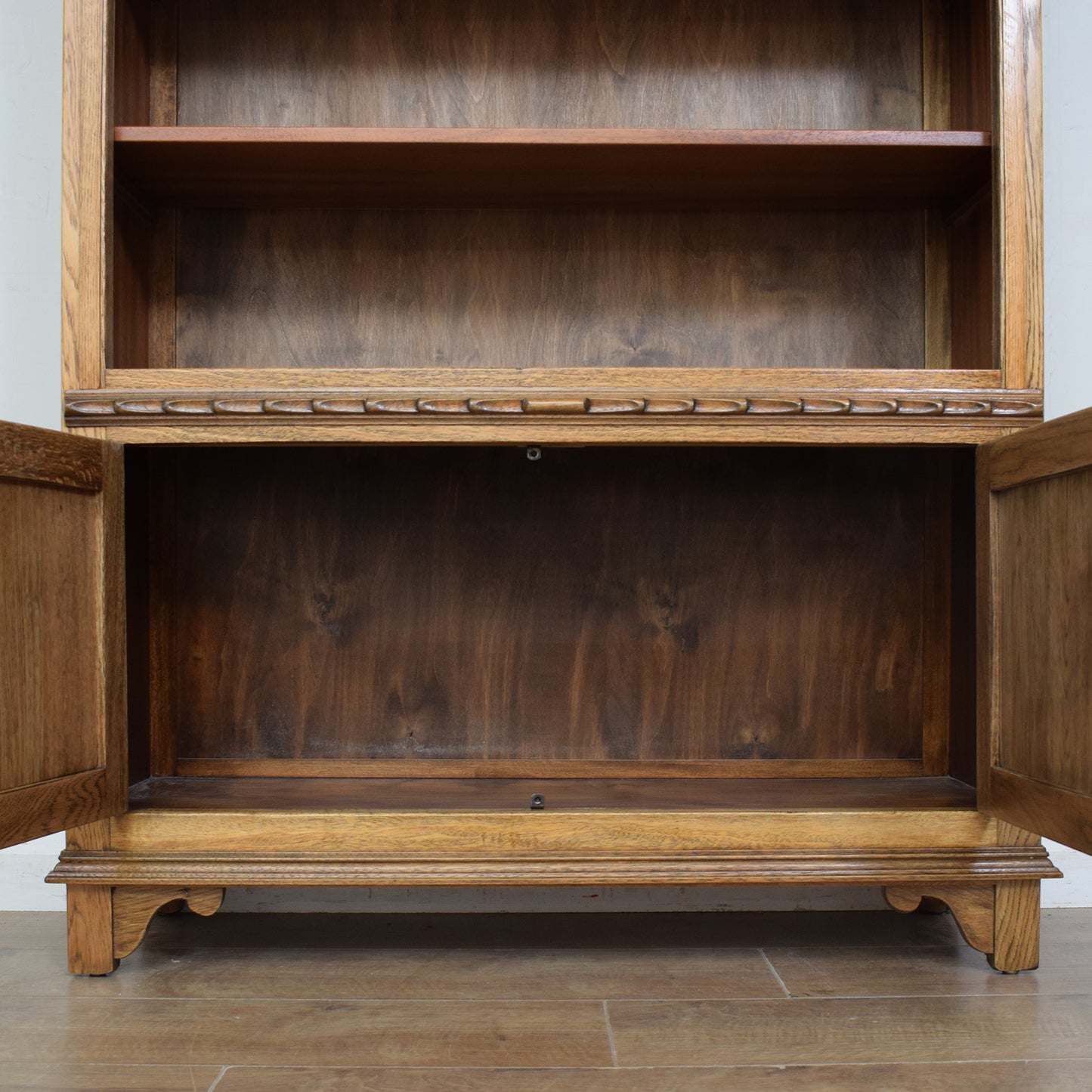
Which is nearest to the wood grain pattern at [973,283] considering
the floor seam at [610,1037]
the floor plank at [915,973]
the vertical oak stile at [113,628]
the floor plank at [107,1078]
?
the floor plank at [915,973]

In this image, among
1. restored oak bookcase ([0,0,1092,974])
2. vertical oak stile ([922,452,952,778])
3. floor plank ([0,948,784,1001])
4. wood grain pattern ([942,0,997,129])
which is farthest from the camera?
vertical oak stile ([922,452,952,778])

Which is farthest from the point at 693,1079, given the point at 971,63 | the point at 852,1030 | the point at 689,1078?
the point at 971,63

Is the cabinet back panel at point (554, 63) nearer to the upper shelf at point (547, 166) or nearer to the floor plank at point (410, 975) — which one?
the upper shelf at point (547, 166)

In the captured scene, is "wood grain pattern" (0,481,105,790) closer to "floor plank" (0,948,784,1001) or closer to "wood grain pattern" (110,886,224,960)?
"wood grain pattern" (110,886,224,960)

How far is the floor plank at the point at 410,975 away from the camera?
1.22 meters

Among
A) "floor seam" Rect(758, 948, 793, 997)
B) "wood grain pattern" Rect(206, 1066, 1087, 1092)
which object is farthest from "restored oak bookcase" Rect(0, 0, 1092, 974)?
"wood grain pattern" Rect(206, 1066, 1087, 1092)

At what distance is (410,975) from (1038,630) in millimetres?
911

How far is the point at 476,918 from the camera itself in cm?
154

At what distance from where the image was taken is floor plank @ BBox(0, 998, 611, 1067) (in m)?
1.05

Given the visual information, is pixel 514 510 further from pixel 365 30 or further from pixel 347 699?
pixel 365 30

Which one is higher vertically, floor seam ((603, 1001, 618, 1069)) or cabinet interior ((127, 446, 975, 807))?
cabinet interior ((127, 446, 975, 807))

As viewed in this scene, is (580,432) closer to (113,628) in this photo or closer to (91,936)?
(113,628)

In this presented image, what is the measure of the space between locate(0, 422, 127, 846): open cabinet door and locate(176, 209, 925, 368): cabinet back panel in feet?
1.39

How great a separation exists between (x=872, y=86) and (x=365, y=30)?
816 millimetres
